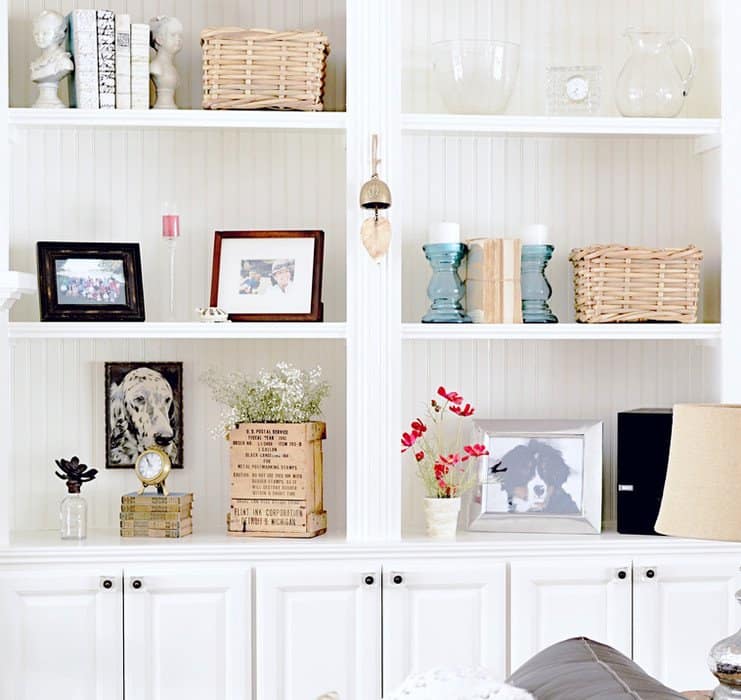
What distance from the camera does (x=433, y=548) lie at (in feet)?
9.87

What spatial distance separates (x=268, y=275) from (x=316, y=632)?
3.23ft

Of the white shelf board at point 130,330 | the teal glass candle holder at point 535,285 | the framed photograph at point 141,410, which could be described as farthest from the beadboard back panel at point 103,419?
the teal glass candle holder at point 535,285

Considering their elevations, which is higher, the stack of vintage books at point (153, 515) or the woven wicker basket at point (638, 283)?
the woven wicker basket at point (638, 283)

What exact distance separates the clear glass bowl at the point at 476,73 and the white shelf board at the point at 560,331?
623 mm

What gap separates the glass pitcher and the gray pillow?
184 centimetres

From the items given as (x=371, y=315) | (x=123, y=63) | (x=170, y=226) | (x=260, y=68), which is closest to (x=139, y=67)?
(x=123, y=63)

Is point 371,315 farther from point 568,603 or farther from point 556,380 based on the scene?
point 568,603

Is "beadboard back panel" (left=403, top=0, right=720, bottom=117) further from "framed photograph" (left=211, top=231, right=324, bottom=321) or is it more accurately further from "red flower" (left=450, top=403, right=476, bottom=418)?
"red flower" (left=450, top=403, right=476, bottom=418)

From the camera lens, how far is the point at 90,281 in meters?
3.12

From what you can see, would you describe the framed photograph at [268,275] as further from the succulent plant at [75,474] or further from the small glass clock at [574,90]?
the small glass clock at [574,90]

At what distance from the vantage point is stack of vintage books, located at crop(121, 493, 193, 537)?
3.09 meters

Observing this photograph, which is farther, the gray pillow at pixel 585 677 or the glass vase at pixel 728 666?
the glass vase at pixel 728 666

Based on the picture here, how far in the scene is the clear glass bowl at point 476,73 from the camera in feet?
10.3

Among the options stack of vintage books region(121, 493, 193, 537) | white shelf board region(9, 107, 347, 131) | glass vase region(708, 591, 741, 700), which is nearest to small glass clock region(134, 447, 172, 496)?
stack of vintage books region(121, 493, 193, 537)
